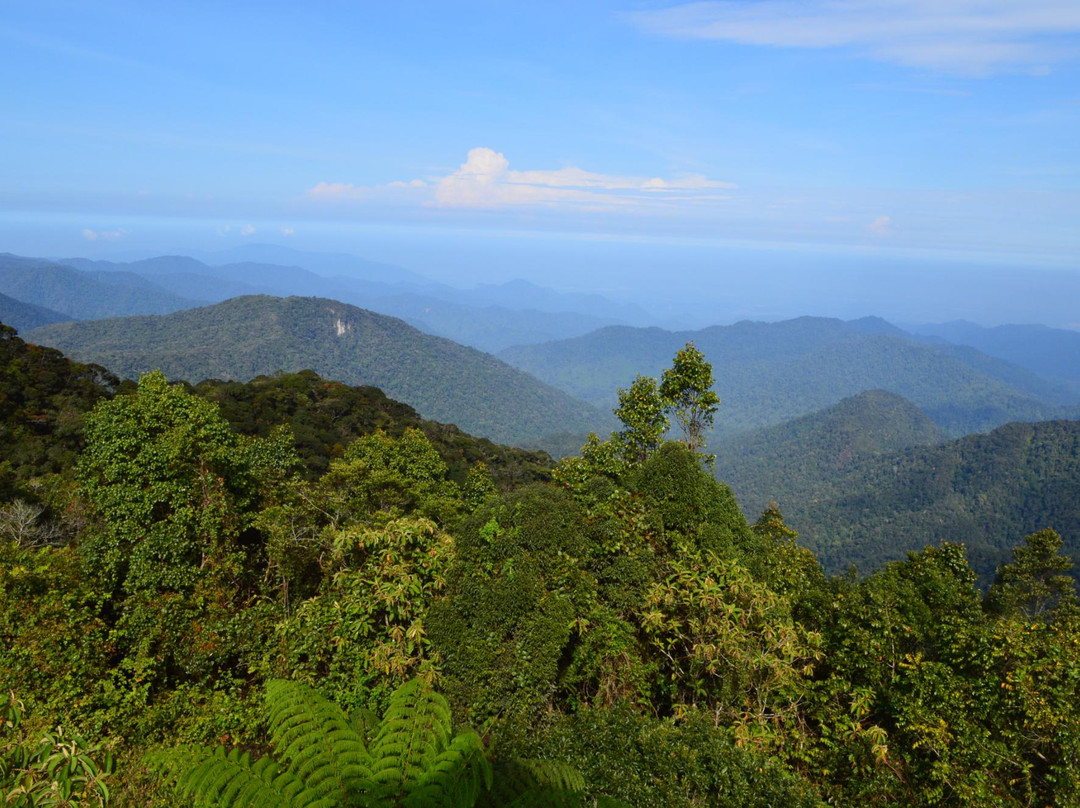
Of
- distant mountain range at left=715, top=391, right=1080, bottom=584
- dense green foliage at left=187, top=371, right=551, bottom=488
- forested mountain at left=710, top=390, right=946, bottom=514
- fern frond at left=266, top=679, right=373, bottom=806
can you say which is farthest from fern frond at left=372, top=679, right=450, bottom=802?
forested mountain at left=710, top=390, right=946, bottom=514

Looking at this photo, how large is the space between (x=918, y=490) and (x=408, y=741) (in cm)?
14213

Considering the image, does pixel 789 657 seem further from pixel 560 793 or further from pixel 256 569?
pixel 256 569

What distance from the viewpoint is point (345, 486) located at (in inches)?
812

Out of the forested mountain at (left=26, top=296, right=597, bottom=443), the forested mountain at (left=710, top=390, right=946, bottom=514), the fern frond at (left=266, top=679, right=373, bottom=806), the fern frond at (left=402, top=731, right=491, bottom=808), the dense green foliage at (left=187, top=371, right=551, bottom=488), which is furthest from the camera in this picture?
the forested mountain at (left=710, top=390, right=946, bottom=514)

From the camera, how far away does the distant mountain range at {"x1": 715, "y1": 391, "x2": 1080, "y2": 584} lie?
95562 millimetres

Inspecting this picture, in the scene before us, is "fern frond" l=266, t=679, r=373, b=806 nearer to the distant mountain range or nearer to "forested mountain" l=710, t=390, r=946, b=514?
the distant mountain range

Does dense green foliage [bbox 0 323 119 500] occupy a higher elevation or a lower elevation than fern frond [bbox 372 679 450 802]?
lower

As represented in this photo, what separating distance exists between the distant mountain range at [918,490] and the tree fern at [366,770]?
8313cm

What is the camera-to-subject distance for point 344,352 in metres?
161

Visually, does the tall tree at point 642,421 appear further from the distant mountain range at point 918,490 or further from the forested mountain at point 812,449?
the forested mountain at point 812,449

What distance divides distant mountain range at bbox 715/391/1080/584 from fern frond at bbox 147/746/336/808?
277 ft

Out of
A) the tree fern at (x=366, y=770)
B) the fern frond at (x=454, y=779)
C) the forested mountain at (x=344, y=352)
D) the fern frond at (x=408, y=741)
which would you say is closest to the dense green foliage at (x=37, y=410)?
the tree fern at (x=366, y=770)

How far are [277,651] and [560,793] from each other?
16.5 ft

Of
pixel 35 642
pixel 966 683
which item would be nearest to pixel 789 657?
pixel 966 683
